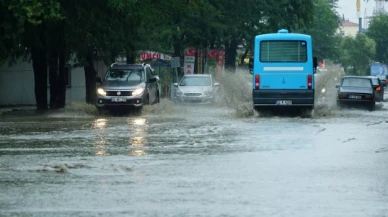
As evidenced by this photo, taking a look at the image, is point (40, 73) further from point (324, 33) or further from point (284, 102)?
point (324, 33)

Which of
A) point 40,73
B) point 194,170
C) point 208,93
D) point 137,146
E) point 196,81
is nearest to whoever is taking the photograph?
point 194,170

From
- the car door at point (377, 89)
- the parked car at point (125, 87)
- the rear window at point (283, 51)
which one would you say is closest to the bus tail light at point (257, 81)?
the rear window at point (283, 51)

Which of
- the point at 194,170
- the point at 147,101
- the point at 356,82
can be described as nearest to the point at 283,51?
the point at 147,101

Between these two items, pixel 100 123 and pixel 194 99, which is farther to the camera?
pixel 194 99

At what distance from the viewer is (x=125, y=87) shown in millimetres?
36000

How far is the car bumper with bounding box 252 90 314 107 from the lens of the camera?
3344cm

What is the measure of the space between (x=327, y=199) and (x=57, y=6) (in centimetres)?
2184

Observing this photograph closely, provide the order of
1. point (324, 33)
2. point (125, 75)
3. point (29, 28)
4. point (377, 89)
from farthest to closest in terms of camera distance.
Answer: point (324, 33), point (377, 89), point (125, 75), point (29, 28)

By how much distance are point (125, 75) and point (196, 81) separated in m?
11.6

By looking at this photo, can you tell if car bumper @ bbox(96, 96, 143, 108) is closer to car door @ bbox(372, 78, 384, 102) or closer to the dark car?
the dark car

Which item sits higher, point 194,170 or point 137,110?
point 194,170

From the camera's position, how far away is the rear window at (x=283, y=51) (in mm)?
34125

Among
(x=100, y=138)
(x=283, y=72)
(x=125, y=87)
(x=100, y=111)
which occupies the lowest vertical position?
(x=100, y=111)

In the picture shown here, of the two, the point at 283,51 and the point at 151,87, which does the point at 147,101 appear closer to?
the point at 151,87
